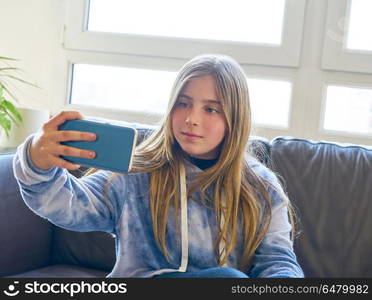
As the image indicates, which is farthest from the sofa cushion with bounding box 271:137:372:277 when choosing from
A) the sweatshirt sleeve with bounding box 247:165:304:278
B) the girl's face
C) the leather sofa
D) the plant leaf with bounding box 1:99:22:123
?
the plant leaf with bounding box 1:99:22:123

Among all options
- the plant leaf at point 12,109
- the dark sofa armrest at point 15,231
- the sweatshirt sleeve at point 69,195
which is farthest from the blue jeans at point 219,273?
the plant leaf at point 12,109

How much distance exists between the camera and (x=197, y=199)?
1225mm

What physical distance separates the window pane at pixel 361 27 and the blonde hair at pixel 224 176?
2.75ft

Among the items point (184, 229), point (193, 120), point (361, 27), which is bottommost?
point (184, 229)

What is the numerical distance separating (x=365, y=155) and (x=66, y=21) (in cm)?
122

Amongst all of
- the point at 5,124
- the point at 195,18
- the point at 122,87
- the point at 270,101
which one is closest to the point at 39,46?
the point at 122,87

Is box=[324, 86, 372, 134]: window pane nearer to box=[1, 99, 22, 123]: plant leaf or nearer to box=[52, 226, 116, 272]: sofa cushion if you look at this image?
box=[52, 226, 116, 272]: sofa cushion

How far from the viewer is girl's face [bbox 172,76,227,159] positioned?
1187 millimetres

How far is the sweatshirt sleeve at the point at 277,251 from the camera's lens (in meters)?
1.13

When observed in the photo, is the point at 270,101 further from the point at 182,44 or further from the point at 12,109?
the point at 12,109

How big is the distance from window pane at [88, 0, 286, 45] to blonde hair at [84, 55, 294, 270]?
0.81 m

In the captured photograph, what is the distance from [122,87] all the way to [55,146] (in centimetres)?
128

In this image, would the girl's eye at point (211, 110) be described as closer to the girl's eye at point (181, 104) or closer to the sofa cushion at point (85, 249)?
the girl's eye at point (181, 104)

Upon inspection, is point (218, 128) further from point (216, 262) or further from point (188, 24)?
point (188, 24)
